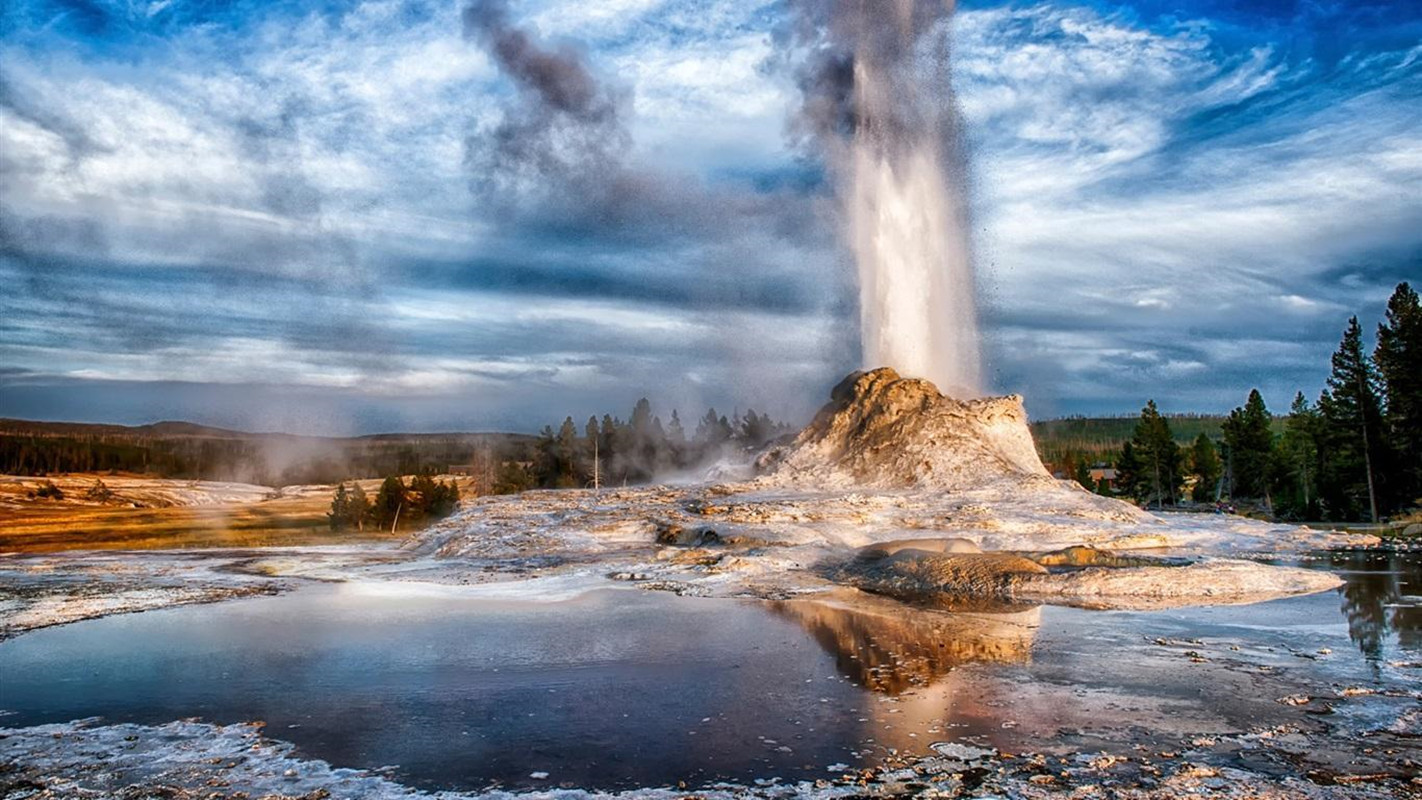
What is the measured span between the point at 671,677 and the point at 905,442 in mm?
30752

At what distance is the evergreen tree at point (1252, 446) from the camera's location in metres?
70.6

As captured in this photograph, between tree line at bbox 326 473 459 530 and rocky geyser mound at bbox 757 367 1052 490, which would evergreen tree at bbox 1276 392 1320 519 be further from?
tree line at bbox 326 473 459 530

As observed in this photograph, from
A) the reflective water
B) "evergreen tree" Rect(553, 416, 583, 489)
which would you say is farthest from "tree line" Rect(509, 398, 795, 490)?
the reflective water

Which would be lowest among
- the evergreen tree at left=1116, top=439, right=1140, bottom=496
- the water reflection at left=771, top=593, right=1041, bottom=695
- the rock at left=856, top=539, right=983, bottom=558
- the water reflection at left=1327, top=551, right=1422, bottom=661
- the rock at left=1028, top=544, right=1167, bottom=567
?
the water reflection at left=1327, top=551, right=1422, bottom=661

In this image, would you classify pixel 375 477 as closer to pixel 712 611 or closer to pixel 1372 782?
pixel 712 611

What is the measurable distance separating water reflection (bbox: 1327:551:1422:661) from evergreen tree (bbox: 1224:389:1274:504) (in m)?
46.8

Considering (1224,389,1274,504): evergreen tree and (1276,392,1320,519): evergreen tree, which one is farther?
(1224,389,1274,504): evergreen tree

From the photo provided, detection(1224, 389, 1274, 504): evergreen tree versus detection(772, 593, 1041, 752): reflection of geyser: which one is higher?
detection(1224, 389, 1274, 504): evergreen tree

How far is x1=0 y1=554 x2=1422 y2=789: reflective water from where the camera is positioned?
324 inches

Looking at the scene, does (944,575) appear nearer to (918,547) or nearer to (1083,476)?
(918,547)

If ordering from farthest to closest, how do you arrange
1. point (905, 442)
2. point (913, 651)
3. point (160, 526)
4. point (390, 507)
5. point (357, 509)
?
point (390, 507) → point (357, 509) → point (160, 526) → point (905, 442) → point (913, 651)

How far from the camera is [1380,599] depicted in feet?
59.0

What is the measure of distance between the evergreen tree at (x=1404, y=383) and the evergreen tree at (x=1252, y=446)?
53.2 ft

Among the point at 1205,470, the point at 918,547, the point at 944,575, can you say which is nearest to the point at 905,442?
the point at 918,547
